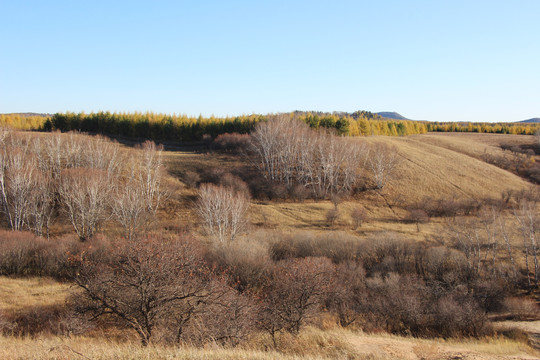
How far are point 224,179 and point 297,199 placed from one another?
1337 cm

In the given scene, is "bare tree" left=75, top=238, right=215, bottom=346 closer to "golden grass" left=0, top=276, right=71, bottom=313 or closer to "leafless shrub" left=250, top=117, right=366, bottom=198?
"golden grass" left=0, top=276, right=71, bottom=313

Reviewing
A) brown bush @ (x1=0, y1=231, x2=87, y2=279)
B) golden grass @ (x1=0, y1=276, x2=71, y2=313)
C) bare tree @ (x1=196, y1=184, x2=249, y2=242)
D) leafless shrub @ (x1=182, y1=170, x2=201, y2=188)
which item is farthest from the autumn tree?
bare tree @ (x1=196, y1=184, x2=249, y2=242)

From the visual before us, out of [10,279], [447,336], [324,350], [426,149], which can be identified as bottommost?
[447,336]

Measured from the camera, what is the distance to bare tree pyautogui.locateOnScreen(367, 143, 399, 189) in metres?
59.7

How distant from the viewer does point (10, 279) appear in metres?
27.1

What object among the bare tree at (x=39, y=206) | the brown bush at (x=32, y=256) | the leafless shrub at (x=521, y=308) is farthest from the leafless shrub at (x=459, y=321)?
the bare tree at (x=39, y=206)

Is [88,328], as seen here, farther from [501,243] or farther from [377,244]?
[501,243]

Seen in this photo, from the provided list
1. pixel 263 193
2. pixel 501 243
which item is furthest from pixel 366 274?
pixel 263 193

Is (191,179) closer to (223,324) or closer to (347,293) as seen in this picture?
(347,293)

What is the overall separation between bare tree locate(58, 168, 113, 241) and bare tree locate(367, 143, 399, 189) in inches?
1803

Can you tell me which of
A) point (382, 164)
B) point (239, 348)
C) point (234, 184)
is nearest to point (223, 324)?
point (239, 348)

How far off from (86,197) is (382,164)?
5085 cm

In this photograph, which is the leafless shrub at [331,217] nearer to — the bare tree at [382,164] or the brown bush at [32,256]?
the bare tree at [382,164]

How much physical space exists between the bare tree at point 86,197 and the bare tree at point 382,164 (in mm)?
45808
